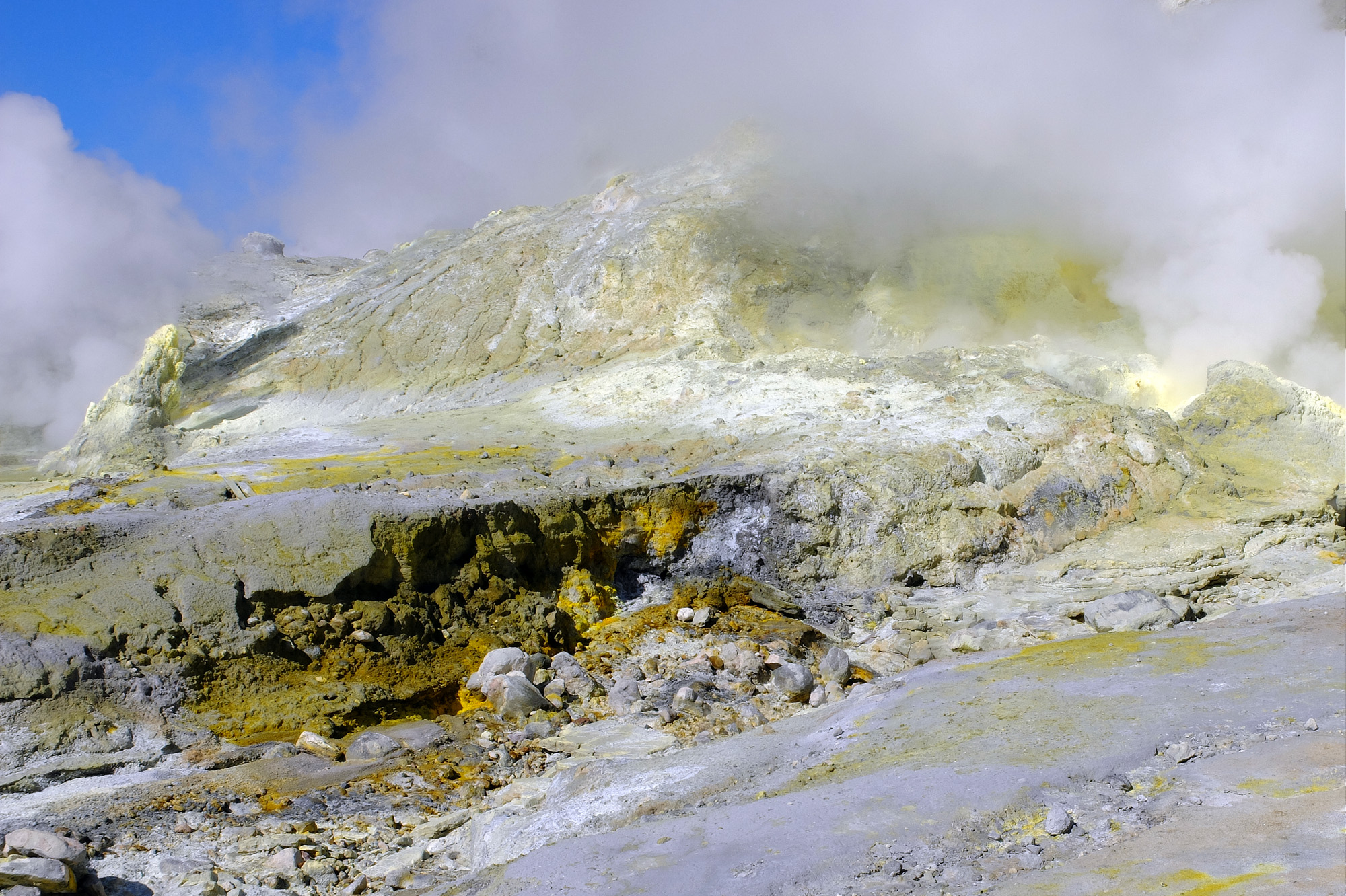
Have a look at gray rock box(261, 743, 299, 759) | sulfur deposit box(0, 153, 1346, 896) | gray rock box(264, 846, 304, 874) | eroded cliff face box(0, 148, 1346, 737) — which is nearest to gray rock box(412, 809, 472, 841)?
sulfur deposit box(0, 153, 1346, 896)

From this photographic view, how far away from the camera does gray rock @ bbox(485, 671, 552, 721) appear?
6.61 metres

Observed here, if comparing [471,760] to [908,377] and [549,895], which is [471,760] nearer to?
[549,895]

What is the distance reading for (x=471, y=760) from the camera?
19.4 feet

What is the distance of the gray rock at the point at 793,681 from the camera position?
7082 mm

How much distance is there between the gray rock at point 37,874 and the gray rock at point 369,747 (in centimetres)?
202

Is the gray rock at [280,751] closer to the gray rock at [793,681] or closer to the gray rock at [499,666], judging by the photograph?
the gray rock at [499,666]

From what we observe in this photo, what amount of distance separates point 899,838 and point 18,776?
469 centimetres

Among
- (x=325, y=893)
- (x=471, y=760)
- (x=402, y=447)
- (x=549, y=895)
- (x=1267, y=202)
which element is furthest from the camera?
(x=1267, y=202)

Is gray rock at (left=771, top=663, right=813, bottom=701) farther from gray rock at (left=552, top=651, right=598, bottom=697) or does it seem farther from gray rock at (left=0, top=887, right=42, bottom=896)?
gray rock at (left=0, top=887, right=42, bottom=896)

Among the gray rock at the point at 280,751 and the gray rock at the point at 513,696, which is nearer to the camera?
the gray rock at the point at 280,751

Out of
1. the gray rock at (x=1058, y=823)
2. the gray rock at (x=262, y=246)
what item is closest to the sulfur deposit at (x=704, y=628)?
the gray rock at (x=1058, y=823)

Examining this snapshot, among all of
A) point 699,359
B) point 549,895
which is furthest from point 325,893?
point 699,359

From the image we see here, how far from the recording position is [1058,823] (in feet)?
12.0

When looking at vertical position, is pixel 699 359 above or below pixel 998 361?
above
